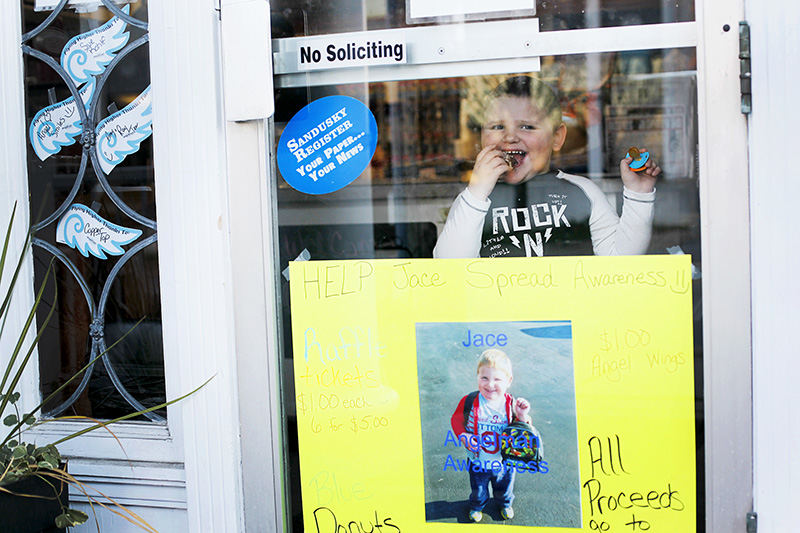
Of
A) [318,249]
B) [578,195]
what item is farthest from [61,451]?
[578,195]

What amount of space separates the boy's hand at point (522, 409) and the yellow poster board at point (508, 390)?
0.01 metres

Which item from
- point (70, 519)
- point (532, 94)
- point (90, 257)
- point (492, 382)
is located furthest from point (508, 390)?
point (90, 257)

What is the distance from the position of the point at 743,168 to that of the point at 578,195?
1.34 feet

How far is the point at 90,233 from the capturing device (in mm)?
2455

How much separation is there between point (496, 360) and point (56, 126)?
1518 millimetres

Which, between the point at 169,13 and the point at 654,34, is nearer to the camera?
the point at 654,34

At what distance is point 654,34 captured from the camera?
6.77 feet

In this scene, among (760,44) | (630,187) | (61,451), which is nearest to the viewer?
(760,44)

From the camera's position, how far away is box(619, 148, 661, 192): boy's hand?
2.09 m

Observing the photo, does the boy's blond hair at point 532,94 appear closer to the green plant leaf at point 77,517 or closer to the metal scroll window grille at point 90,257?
the metal scroll window grille at point 90,257

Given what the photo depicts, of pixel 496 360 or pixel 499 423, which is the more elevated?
pixel 496 360

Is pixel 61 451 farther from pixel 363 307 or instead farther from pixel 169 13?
pixel 169 13

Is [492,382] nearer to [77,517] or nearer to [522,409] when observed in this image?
[522,409]

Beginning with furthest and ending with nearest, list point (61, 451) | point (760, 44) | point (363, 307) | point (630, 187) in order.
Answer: point (61, 451), point (363, 307), point (630, 187), point (760, 44)
